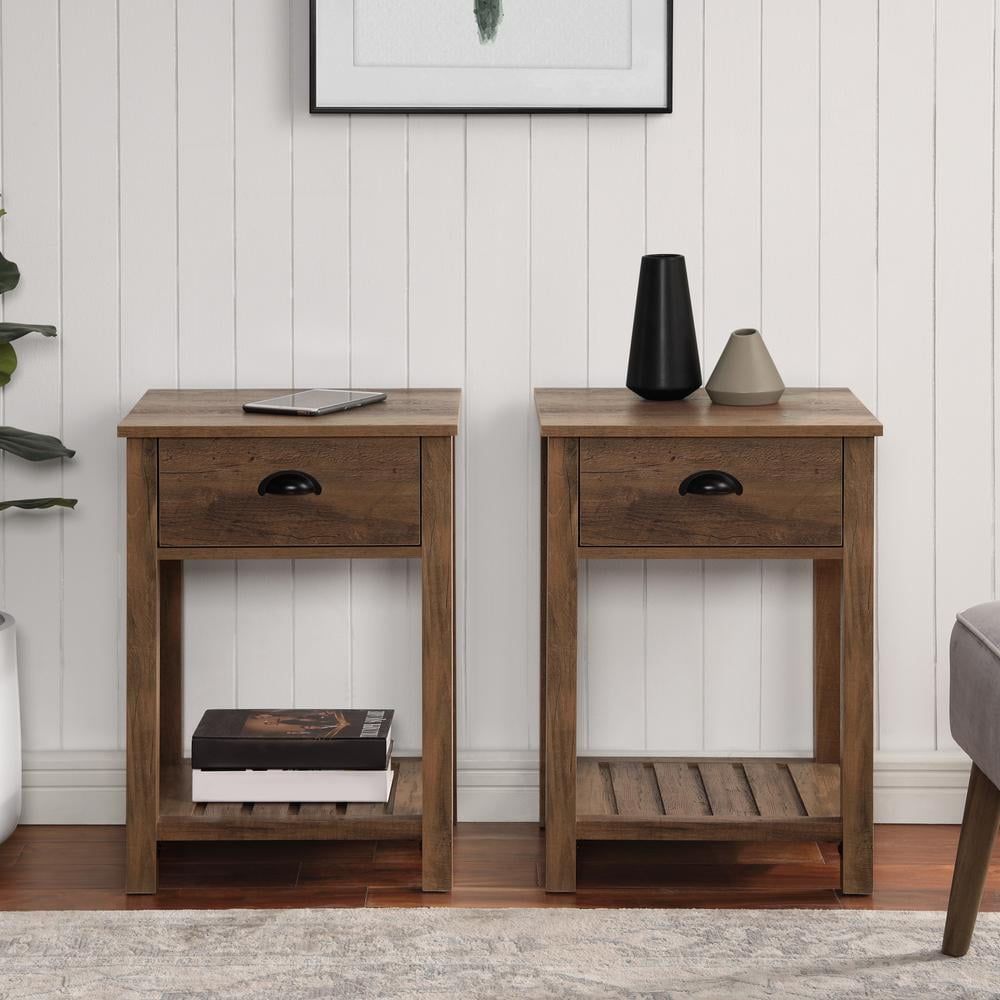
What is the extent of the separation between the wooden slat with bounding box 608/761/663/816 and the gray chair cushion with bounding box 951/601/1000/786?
568 mm

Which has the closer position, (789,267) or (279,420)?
(279,420)

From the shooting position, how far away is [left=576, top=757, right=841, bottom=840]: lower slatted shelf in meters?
2.34

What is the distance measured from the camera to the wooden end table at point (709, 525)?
87.7 inches

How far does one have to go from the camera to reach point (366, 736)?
7.85 ft

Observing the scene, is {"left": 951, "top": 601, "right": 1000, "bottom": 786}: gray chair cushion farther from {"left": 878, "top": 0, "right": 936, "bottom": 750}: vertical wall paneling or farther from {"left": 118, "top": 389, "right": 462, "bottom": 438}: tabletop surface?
{"left": 118, "top": 389, "right": 462, "bottom": 438}: tabletop surface

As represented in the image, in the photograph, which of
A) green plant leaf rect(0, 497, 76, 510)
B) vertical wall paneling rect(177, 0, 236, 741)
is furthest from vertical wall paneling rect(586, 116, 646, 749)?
green plant leaf rect(0, 497, 76, 510)

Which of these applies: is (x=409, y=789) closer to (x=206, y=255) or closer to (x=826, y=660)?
(x=826, y=660)

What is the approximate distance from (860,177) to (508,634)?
1.04 metres

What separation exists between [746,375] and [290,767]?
0.98m

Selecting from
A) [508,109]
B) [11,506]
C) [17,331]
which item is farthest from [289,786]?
[508,109]

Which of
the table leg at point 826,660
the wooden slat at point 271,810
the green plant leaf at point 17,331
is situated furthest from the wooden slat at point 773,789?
the green plant leaf at point 17,331

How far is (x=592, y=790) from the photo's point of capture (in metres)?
2.49

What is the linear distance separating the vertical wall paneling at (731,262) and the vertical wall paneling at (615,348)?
13 cm

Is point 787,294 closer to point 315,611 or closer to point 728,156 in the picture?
point 728,156
